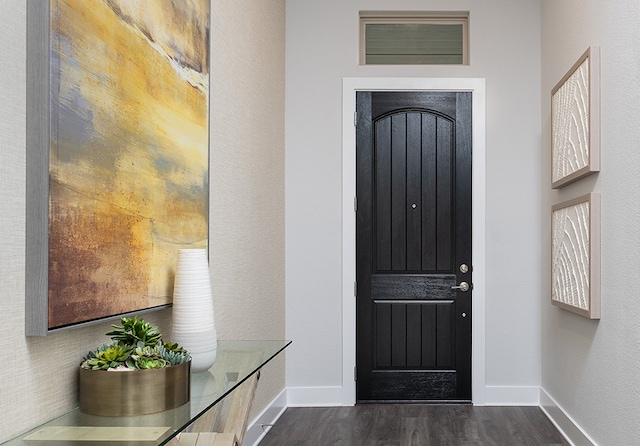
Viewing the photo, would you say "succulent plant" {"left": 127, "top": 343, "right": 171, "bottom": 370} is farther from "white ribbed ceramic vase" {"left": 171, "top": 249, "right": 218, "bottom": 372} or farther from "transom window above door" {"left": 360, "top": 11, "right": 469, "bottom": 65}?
"transom window above door" {"left": 360, "top": 11, "right": 469, "bottom": 65}

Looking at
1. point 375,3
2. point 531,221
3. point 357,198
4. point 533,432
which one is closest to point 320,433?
point 533,432

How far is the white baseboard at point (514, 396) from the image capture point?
15.8 ft

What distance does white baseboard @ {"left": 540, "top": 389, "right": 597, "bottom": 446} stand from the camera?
3.66 metres

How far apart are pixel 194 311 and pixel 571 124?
2537mm

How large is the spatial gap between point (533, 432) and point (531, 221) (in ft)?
4.73

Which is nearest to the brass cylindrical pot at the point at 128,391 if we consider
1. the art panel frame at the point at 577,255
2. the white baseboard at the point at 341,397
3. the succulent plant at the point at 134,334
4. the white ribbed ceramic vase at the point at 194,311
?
the succulent plant at the point at 134,334

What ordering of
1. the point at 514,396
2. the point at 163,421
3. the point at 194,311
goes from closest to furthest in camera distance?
the point at 163,421, the point at 194,311, the point at 514,396

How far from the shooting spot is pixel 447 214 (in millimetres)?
4891

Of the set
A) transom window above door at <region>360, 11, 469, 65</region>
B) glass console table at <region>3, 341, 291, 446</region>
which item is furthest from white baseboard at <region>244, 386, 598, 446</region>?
glass console table at <region>3, 341, 291, 446</region>

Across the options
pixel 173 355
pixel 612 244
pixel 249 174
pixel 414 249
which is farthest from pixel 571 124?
pixel 173 355

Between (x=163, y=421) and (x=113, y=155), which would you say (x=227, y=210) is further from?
(x=163, y=421)

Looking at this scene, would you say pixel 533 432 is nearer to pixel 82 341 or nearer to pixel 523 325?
pixel 523 325

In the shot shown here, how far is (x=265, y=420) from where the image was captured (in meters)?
4.11

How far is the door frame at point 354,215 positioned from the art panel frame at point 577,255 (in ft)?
2.11
